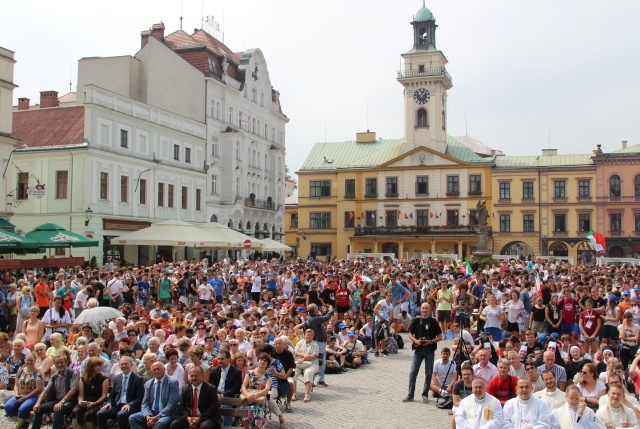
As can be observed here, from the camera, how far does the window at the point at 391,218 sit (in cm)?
6831

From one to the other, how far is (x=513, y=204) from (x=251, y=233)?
25575mm

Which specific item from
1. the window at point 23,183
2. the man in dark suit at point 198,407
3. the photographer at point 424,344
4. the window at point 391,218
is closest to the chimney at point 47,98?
the window at point 23,183

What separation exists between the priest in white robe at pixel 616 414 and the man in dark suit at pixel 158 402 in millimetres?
5749

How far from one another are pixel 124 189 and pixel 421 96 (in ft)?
123

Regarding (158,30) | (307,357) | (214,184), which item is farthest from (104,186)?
(307,357)

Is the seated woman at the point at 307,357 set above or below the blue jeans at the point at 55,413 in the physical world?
above

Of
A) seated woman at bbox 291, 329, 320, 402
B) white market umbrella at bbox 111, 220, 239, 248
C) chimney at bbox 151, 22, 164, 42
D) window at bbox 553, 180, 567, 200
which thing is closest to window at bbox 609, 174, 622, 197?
window at bbox 553, 180, 567, 200

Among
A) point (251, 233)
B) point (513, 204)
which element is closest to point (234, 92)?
point (251, 233)

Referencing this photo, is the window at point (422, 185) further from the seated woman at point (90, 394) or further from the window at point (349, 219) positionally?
the seated woman at point (90, 394)

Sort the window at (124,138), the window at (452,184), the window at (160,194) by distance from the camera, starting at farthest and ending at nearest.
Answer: the window at (452,184) → the window at (160,194) → the window at (124,138)

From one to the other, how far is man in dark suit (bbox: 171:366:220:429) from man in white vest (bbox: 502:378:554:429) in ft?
13.0

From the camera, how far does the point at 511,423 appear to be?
8.80 metres

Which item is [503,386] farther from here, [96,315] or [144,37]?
[144,37]

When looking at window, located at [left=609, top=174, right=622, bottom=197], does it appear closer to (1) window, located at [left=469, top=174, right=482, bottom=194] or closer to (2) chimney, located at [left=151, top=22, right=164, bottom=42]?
(1) window, located at [left=469, top=174, right=482, bottom=194]
